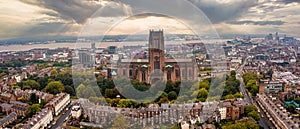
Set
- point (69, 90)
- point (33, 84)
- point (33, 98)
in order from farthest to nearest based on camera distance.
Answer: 1. point (33, 84)
2. point (69, 90)
3. point (33, 98)

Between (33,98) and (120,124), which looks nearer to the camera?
(120,124)

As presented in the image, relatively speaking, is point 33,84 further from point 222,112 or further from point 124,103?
point 222,112

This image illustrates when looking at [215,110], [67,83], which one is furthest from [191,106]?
[67,83]

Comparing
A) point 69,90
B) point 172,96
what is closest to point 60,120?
point 69,90

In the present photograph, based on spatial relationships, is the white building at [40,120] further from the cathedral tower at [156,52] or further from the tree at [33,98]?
the cathedral tower at [156,52]

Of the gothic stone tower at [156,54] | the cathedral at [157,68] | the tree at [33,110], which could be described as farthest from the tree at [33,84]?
the gothic stone tower at [156,54]

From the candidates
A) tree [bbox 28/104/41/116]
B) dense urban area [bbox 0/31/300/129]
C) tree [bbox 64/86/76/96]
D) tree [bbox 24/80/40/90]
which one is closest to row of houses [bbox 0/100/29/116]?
dense urban area [bbox 0/31/300/129]
